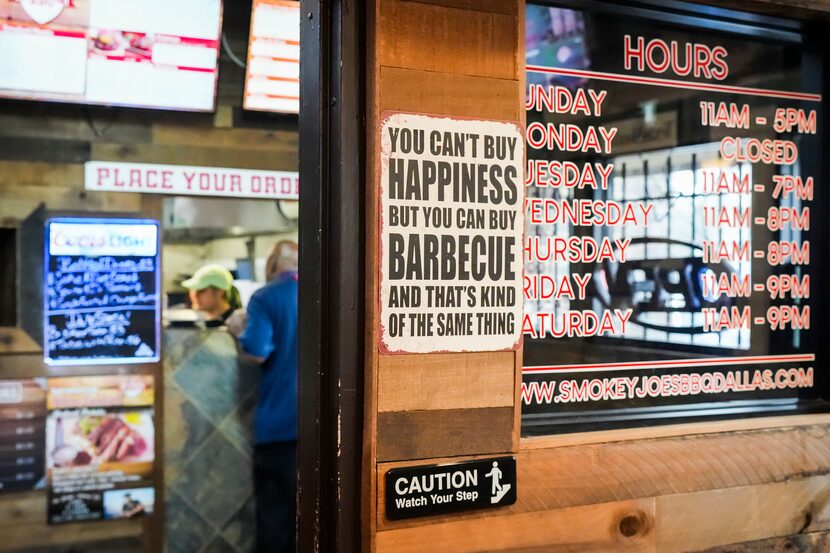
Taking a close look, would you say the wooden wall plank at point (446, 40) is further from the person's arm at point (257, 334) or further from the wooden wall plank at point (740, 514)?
the person's arm at point (257, 334)

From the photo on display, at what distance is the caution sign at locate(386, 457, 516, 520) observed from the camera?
1.71 metres

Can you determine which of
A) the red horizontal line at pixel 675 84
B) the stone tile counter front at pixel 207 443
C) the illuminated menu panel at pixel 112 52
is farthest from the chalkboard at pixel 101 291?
the red horizontal line at pixel 675 84

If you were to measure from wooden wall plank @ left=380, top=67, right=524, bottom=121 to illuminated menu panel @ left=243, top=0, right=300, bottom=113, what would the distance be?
8.58 ft

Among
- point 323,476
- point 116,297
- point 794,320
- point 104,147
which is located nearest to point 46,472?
point 116,297

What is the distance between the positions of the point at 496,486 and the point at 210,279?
283cm

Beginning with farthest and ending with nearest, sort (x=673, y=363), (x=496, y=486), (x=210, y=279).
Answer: (x=210, y=279)
(x=673, y=363)
(x=496, y=486)

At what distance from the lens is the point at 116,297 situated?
13.5 feet

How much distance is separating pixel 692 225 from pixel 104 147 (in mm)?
3061

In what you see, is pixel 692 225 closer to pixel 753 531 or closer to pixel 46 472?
pixel 753 531

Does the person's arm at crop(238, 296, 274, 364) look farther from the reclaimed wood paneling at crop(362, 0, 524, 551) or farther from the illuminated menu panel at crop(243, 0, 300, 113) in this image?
the reclaimed wood paneling at crop(362, 0, 524, 551)

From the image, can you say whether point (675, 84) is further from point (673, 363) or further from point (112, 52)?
point (112, 52)

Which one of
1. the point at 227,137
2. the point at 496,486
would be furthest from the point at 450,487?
the point at 227,137

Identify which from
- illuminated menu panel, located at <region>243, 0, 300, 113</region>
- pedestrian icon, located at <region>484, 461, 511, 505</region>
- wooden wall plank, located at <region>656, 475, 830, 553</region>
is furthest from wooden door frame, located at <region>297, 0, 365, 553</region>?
illuminated menu panel, located at <region>243, 0, 300, 113</region>

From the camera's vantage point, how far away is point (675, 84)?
2.15 m
